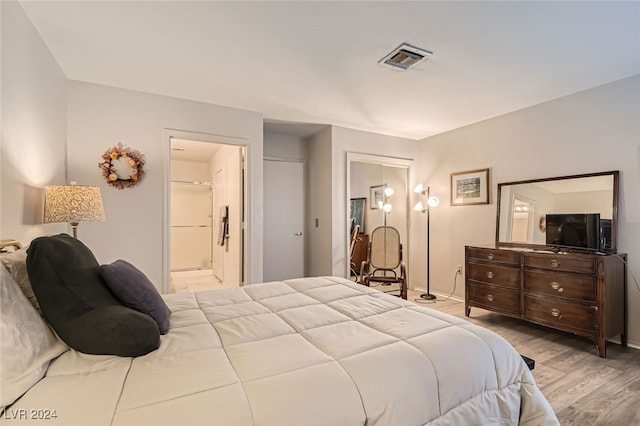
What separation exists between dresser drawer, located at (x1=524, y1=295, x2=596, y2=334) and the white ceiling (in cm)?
208

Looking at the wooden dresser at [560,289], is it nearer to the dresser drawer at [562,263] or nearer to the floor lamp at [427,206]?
the dresser drawer at [562,263]

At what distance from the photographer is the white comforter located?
2.88 feet

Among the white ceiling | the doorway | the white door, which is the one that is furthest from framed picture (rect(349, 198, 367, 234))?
the white ceiling

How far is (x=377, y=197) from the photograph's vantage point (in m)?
5.95

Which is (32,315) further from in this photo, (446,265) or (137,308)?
(446,265)

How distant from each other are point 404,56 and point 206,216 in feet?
18.6

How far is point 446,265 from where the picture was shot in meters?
4.50

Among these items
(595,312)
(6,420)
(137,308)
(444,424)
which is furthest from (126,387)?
(595,312)

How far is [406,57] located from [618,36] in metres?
1.46

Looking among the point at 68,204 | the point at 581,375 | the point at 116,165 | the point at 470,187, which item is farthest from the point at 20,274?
the point at 470,187

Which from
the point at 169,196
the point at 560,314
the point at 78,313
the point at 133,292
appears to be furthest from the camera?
the point at 169,196

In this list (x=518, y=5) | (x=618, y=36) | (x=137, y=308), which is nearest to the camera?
(x=137, y=308)

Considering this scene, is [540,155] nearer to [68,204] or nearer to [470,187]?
[470,187]

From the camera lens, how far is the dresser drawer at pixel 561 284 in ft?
8.62
